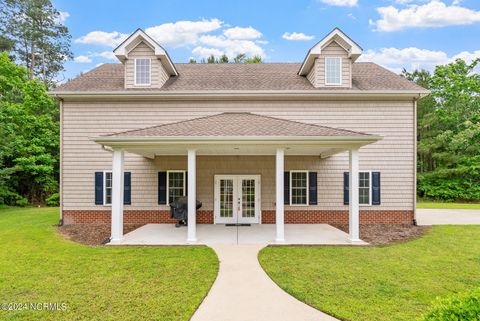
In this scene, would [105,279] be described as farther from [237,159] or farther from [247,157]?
[247,157]

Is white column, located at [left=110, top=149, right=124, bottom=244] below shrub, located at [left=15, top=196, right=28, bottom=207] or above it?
above

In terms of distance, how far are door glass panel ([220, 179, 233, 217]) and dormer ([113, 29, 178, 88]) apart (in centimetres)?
528

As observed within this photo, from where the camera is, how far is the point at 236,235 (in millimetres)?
9391

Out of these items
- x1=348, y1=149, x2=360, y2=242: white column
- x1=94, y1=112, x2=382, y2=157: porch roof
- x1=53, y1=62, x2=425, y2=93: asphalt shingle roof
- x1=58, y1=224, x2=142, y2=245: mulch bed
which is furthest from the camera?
x1=53, y1=62, x2=425, y2=93: asphalt shingle roof

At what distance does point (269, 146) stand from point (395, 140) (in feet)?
21.8

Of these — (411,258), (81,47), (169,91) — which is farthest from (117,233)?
(81,47)

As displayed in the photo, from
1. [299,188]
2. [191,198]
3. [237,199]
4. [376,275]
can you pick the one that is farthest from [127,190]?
[376,275]

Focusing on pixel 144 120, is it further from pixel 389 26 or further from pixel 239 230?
pixel 389 26

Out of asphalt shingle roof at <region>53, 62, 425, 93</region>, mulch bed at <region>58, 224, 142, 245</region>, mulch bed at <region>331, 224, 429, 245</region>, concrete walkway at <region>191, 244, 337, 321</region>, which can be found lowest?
mulch bed at <region>58, 224, 142, 245</region>

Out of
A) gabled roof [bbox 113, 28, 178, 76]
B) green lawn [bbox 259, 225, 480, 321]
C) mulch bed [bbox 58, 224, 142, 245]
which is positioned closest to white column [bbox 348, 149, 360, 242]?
green lawn [bbox 259, 225, 480, 321]

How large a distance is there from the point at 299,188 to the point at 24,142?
19019mm

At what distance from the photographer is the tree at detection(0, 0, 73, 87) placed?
27.0m

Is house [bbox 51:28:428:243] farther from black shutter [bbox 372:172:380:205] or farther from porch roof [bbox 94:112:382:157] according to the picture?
porch roof [bbox 94:112:382:157]

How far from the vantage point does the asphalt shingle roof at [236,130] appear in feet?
27.3
